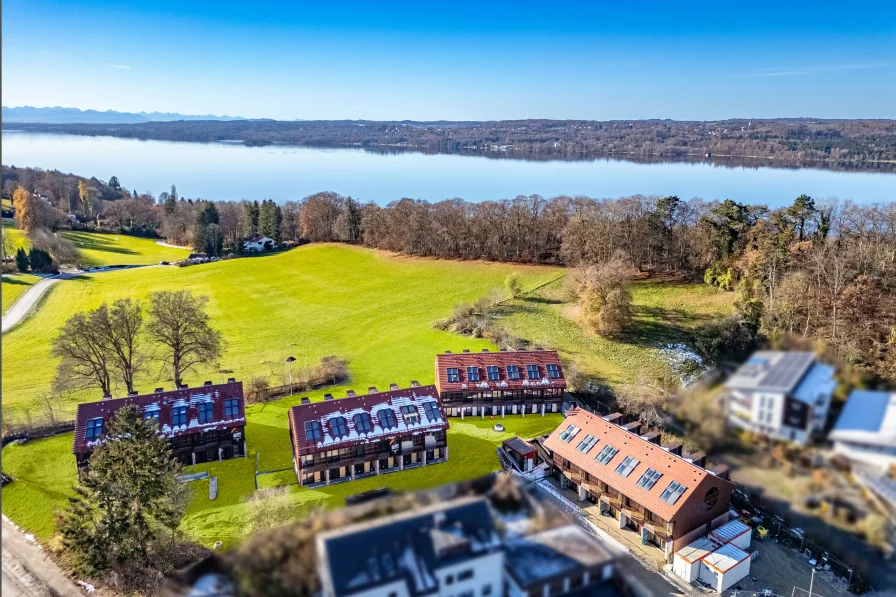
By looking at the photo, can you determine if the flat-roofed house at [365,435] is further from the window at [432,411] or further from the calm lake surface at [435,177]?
the calm lake surface at [435,177]

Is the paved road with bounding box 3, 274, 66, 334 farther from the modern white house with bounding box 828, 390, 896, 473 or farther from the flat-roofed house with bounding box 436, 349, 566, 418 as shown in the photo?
the modern white house with bounding box 828, 390, 896, 473

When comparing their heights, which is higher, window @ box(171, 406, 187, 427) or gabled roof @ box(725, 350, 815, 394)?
gabled roof @ box(725, 350, 815, 394)

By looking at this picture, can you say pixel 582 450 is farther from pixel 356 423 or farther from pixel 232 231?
pixel 232 231

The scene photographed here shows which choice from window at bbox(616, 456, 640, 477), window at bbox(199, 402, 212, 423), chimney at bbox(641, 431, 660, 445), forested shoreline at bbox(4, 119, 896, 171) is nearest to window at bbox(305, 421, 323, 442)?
window at bbox(199, 402, 212, 423)

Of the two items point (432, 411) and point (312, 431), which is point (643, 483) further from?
point (312, 431)

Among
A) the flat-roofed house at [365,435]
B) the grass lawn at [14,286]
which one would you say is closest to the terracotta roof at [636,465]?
the flat-roofed house at [365,435]

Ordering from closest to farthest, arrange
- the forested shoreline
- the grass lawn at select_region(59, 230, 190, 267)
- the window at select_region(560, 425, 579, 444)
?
the window at select_region(560, 425, 579, 444) < the grass lawn at select_region(59, 230, 190, 267) < the forested shoreline
